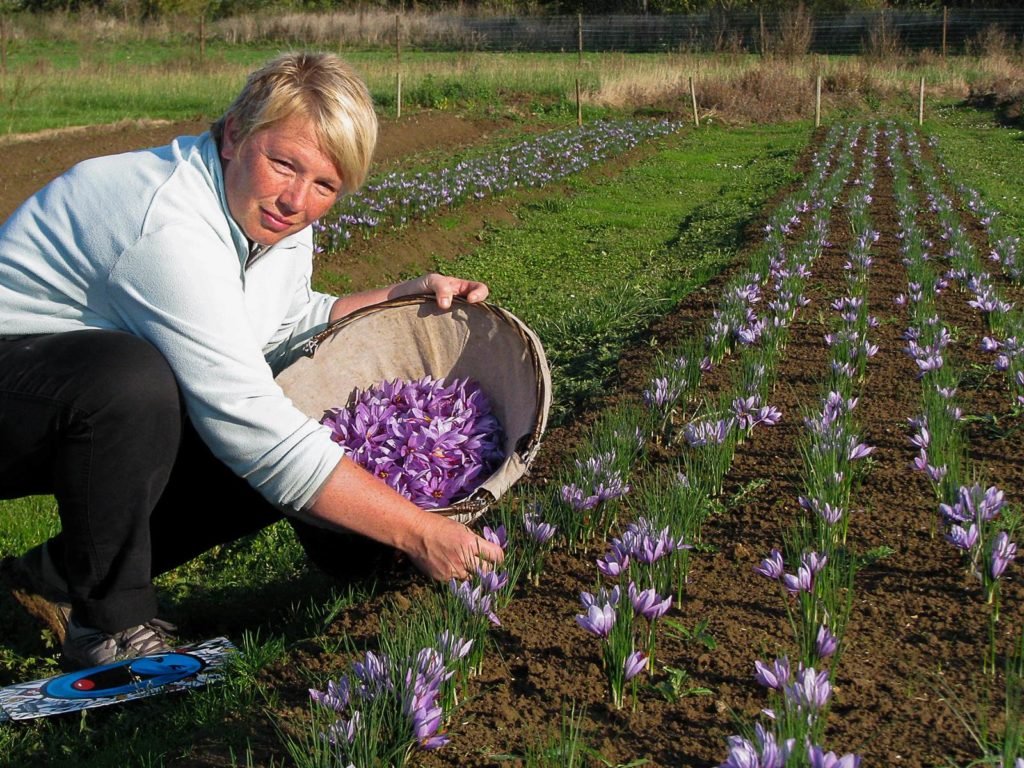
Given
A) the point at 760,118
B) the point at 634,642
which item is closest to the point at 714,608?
the point at 634,642

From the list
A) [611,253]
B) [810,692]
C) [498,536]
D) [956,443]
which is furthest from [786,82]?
[810,692]

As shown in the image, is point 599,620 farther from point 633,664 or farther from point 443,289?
point 443,289

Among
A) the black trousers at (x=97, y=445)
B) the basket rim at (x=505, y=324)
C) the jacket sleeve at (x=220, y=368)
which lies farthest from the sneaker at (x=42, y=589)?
the basket rim at (x=505, y=324)

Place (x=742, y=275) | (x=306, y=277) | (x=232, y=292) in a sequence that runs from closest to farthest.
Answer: (x=232, y=292)
(x=306, y=277)
(x=742, y=275)

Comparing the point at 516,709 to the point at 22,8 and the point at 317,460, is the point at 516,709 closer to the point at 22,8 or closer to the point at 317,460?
the point at 317,460

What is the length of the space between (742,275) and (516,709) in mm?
4694

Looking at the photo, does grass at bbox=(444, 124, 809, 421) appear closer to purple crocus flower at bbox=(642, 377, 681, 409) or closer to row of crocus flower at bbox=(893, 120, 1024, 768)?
purple crocus flower at bbox=(642, 377, 681, 409)

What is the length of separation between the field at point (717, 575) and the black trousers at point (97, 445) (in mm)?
377

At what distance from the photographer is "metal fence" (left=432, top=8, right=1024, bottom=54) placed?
37562 millimetres

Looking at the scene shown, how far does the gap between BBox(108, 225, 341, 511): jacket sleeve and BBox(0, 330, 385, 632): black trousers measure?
0.48 feet

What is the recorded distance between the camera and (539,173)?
13680 mm

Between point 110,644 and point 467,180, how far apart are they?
9.70m

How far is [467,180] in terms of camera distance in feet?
39.4

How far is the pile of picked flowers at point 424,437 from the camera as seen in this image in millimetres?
3182
